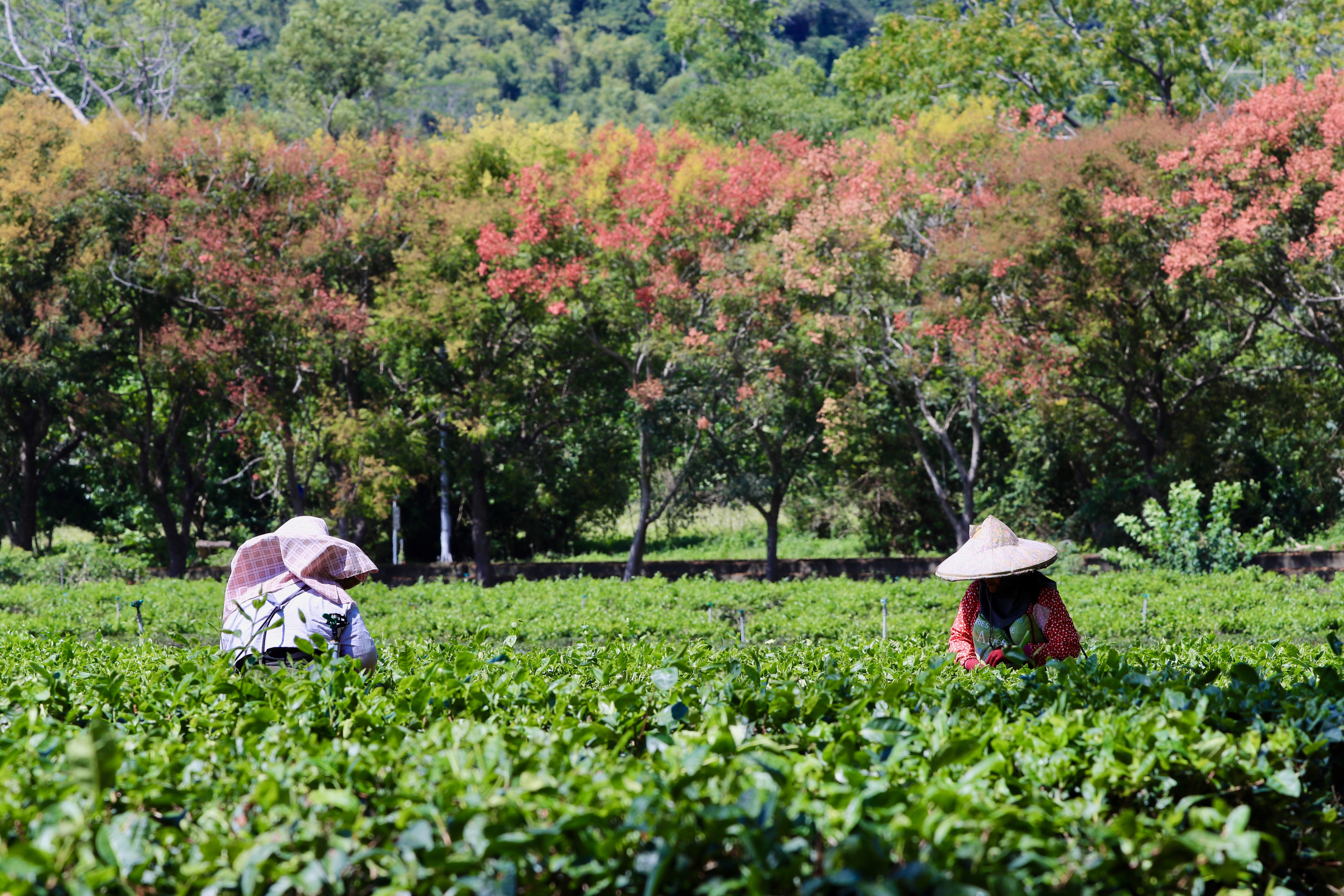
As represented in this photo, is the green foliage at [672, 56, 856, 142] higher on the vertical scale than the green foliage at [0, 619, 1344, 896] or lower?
higher

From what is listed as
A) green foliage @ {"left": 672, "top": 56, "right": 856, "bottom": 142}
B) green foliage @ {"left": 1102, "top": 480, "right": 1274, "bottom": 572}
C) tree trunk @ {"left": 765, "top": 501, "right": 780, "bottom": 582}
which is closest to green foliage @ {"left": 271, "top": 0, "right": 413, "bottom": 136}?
green foliage @ {"left": 672, "top": 56, "right": 856, "bottom": 142}

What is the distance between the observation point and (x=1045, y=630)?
5.15 metres

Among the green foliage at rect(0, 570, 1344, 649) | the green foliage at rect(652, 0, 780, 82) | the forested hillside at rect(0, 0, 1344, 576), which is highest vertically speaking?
the green foliage at rect(652, 0, 780, 82)

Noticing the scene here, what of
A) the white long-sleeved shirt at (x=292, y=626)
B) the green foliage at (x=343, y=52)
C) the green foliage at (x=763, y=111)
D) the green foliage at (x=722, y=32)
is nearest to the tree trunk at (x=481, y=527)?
the green foliage at (x=763, y=111)

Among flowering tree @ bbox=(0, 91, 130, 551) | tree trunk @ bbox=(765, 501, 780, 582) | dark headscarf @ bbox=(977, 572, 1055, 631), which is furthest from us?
tree trunk @ bbox=(765, 501, 780, 582)

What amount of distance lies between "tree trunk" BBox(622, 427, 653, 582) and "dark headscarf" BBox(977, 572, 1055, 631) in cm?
1401

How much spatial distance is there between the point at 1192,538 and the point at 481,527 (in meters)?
11.5

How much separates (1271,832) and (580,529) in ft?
81.6

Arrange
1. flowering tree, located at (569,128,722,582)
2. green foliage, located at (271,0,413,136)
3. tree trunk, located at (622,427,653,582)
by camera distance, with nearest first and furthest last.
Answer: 1. flowering tree, located at (569,128,722,582)
2. tree trunk, located at (622,427,653,582)
3. green foliage, located at (271,0,413,136)

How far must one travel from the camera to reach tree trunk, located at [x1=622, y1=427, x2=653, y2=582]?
766 inches

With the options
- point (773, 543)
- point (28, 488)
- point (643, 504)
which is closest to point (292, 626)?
point (643, 504)

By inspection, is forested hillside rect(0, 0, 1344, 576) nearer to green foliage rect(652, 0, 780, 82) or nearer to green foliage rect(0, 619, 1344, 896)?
green foliage rect(0, 619, 1344, 896)

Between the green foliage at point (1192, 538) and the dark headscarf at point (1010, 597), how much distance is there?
11.4 metres

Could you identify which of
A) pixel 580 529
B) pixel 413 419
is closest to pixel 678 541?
pixel 580 529
